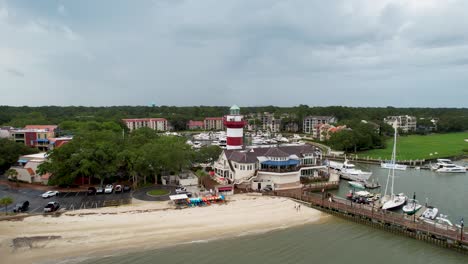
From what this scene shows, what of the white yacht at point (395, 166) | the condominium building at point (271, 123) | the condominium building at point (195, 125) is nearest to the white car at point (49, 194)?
the white yacht at point (395, 166)

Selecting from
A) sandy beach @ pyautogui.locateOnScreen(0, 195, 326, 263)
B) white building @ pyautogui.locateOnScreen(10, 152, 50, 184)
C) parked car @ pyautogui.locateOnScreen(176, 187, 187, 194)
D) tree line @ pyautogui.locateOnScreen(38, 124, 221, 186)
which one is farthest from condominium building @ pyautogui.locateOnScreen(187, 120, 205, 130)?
sandy beach @ pyautogui.locateOnScreen(0, 195, 326, 263)

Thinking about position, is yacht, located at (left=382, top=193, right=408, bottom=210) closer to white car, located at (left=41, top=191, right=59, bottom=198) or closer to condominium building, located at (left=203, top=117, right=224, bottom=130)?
white car, located at (left=41, top=191, right=59, bottom=198)

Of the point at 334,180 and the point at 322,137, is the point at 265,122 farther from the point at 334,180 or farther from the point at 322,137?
the point at 334,180

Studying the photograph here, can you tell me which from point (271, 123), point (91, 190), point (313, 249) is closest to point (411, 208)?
point (313, 249)

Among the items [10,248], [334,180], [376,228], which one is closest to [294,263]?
[376,228]

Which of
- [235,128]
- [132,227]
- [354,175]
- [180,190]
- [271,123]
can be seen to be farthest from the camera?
[271,123]

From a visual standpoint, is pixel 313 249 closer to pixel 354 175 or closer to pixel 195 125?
pixel 354 175
